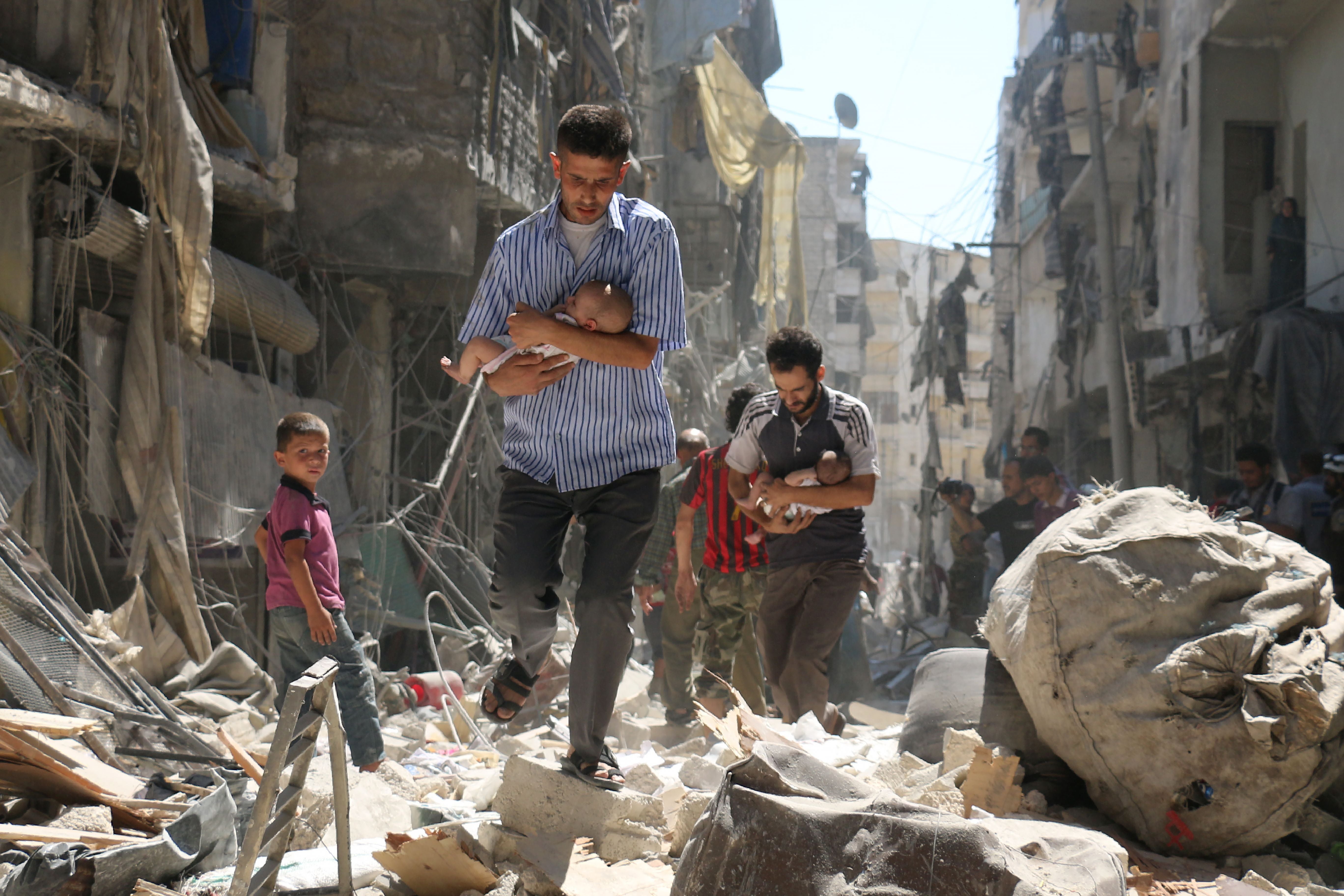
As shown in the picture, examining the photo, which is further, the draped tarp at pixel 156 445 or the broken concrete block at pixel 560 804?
the draped tarp at pixel 156 445

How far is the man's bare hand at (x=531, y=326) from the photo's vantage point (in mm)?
3018

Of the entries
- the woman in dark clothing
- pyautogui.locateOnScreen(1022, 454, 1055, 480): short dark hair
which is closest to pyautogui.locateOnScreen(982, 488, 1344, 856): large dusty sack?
pyautogui.locateOnScreen(1022, 454, 1055, 480): short dark hair

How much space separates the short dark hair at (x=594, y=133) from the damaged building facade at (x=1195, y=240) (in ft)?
32.0

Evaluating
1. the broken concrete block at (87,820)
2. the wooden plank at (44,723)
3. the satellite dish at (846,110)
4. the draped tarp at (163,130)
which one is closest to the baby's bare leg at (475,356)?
the broken concrete block at (87,820)

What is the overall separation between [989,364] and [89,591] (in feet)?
98.0

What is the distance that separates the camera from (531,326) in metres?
3.03

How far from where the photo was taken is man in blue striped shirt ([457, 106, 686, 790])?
10.4 feet

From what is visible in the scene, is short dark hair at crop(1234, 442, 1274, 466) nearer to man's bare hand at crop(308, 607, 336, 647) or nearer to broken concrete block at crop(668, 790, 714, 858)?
broken concrete block at crop(668, 790, 714, 858)

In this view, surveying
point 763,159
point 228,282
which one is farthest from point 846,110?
point 228,282

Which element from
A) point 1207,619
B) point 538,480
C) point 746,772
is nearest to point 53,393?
point 538,480

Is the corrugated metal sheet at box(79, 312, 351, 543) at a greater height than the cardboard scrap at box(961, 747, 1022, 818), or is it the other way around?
the corrugated metal sheet at box(79, 312, 351, 543)

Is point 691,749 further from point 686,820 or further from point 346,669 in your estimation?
point 686,820

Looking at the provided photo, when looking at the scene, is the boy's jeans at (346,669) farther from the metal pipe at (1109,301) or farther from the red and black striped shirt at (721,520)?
the metal pipe at (1109,301)

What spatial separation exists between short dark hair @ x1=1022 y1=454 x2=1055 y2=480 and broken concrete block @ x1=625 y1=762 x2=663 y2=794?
7.03m
